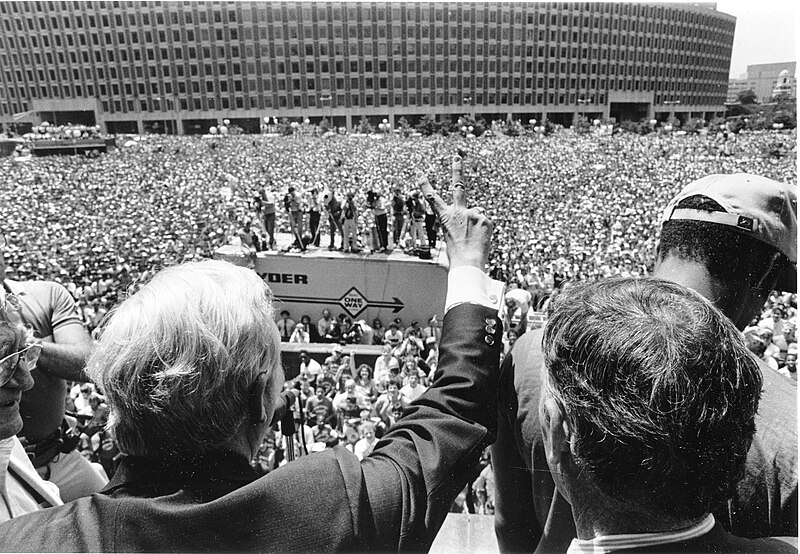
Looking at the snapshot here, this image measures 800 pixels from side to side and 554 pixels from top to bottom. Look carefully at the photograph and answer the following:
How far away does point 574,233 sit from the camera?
1264cm

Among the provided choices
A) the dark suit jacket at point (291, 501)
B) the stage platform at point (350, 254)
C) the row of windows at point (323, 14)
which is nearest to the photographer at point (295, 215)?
the stage platform at point (350, 254)

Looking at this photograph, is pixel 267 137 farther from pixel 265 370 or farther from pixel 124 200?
pixel 265 370

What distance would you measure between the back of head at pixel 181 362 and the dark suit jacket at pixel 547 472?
400 mm

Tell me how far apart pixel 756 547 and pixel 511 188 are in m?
16.9

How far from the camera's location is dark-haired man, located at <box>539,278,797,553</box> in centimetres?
54

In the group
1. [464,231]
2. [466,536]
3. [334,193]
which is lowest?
[466,536]

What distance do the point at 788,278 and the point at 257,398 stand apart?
1.00 metres

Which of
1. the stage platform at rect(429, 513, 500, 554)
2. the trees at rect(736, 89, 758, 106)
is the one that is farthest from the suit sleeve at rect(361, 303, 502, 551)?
the trees at rect(736, 89, 758, 106)

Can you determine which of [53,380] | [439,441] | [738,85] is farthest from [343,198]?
[439,441]

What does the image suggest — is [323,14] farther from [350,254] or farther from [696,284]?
[696,284]

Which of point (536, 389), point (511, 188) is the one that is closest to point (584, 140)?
point (511, 188)

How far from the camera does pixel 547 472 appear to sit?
2.99 feet

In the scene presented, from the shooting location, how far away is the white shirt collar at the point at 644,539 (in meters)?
0.59

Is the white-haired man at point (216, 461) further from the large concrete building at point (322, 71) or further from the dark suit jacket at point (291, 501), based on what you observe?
the large concrete building at point (322, 71)
